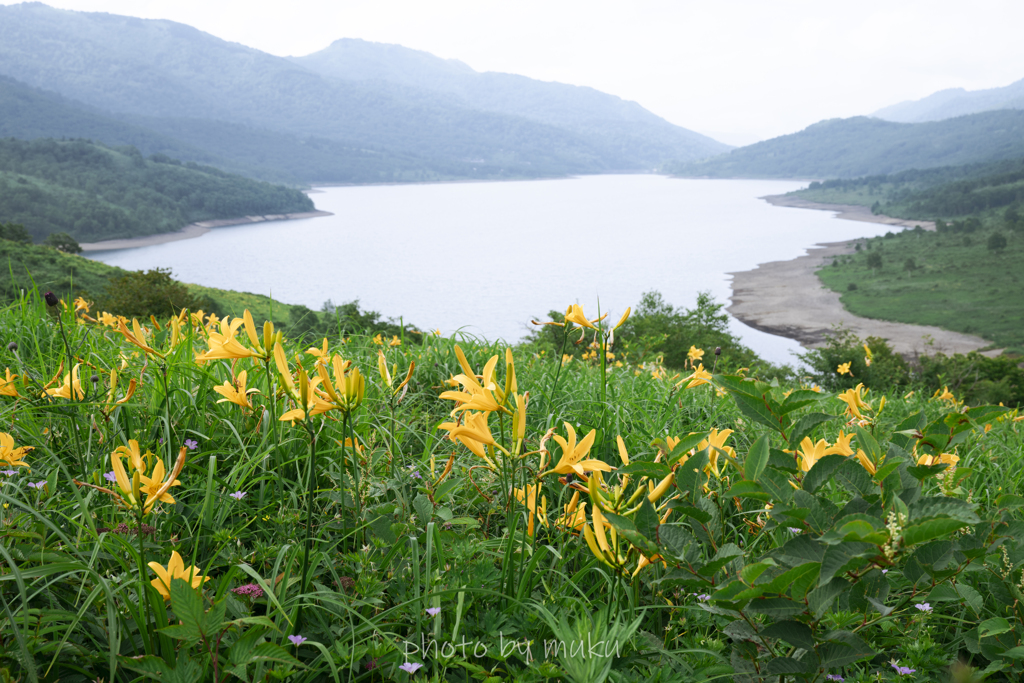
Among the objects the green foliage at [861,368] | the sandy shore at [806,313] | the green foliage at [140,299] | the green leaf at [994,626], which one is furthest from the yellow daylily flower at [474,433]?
the sandy shore at [806,313]

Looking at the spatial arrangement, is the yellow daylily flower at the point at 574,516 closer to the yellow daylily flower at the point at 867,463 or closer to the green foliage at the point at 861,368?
the yellow daylily flower at the point at 867,463

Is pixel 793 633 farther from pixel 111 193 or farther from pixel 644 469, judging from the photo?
pixel 111 193

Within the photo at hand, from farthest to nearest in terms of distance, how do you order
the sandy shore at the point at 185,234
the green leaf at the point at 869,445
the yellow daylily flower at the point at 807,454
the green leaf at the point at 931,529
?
the sandy shore at the point at 185,234 → the yellow daylily flower at the point at 807,454 → the green leaf at the point at 869,445 → the green leaf at the point at 931,529

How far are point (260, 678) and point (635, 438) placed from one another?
1721 mm

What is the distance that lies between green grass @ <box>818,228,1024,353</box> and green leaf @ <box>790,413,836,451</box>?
4561cm

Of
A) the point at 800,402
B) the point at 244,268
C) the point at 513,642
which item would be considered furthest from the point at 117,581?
the point at 244,268

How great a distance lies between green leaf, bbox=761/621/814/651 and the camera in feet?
3.27

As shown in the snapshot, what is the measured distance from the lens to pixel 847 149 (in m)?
191

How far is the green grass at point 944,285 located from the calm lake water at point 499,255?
32.3 feet

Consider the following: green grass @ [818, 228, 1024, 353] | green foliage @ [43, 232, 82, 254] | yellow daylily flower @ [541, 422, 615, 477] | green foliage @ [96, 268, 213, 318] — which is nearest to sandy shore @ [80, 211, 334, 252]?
green foliage @ [43, 232, 82, 254]

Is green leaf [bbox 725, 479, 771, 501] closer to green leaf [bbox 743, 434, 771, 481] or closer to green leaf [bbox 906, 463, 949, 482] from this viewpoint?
green leaf [bbox 743, 434, 771, 481]

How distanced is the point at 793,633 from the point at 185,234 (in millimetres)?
98220

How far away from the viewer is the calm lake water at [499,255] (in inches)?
Answer: 1912

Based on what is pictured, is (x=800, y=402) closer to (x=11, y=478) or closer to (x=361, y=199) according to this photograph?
(x=11, y=478)
